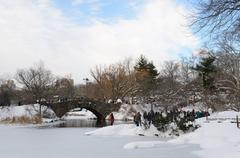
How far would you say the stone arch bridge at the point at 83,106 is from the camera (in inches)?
2485

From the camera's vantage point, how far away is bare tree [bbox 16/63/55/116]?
7125 cm

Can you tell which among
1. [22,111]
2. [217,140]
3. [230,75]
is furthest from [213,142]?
[22,111]

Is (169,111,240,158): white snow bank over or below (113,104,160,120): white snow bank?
below

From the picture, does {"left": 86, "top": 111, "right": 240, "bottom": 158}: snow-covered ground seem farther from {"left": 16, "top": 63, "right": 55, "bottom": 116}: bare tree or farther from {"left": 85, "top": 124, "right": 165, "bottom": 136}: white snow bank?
{"left": 16, "top": 63, "right": 55, "bottom": 116}: bare tree

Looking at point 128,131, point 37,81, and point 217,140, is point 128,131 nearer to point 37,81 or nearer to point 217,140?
point 217,140

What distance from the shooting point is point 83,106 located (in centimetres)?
6431

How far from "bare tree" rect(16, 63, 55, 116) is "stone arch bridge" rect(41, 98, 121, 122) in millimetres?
6861

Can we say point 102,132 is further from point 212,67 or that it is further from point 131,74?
point 131,74

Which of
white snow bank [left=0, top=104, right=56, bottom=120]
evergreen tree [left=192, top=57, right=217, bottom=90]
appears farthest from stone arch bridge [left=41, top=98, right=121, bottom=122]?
evergreen tree [left=192, top=57, right=217, bottom=90]

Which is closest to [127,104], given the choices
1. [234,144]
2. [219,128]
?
[219,128]

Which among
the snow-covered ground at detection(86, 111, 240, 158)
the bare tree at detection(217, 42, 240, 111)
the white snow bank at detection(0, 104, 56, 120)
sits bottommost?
the snow-covered ground at detection(86, 111, 240, 158)

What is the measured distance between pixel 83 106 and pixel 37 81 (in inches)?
591

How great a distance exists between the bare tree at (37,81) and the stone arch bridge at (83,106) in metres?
6.86

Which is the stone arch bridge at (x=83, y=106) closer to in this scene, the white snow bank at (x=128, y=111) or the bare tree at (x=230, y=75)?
the white snow bank at (x=128, y=111)
